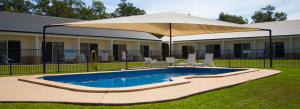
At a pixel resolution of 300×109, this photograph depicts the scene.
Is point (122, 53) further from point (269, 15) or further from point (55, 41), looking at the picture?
point (269, 15)

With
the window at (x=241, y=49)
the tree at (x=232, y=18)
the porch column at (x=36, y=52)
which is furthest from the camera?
the tree at (x=232, y=18)

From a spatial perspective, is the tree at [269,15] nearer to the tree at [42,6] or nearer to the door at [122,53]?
the door at [122,53]

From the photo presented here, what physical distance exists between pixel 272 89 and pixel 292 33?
2302 centimetres

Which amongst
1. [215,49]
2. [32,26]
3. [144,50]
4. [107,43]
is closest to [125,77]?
[32,26]

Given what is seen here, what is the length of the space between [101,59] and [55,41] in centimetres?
394

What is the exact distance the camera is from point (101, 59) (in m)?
24.8

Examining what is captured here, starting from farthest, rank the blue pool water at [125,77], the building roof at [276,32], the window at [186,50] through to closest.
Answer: the window at [186,50] → the building roof at [276,32] → the blue pool water at [125,77]

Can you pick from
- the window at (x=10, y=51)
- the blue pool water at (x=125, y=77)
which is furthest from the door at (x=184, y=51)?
the window at (x=10, y=51)

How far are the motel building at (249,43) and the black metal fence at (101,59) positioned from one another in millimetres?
93

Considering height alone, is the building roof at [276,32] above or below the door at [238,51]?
above

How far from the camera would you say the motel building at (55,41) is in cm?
2180

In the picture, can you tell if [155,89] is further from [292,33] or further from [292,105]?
[292,33]

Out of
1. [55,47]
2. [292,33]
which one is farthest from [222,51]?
[55,47]

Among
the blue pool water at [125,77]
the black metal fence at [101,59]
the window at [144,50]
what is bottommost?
the blue pool water at [125,77]
